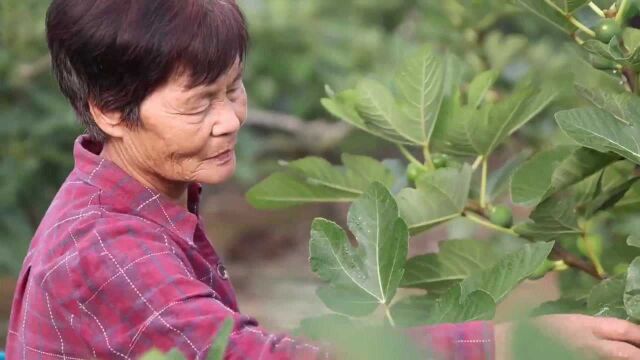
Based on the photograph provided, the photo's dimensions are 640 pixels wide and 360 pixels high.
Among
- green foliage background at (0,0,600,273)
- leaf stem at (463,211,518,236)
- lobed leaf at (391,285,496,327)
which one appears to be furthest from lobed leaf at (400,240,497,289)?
green foliage background at (0,0,600,273)

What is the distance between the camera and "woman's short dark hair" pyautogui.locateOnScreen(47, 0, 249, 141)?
1236mm

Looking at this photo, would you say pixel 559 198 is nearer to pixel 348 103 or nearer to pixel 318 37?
pixel 348 103

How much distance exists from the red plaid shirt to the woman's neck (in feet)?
0.06

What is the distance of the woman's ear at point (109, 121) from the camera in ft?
4.29

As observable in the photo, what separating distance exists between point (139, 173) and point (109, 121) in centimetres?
6

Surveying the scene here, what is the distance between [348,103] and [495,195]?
0.65 feet

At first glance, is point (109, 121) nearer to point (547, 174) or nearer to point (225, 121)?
point (225, 121)

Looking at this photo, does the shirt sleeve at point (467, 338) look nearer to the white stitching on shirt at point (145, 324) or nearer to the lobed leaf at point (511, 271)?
the lobed leaf at point (511, 271)

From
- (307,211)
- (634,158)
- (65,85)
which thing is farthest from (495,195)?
(307,211)

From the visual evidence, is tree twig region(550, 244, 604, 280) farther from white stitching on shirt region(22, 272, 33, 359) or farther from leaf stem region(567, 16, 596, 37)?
white stitching on shirt region(22, 272, 33, 359)

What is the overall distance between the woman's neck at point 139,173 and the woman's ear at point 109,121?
0.02 metres

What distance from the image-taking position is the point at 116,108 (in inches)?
50.8

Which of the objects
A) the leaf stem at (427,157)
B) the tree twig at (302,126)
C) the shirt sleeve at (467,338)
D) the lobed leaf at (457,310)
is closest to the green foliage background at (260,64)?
the tree twig at (302,126)

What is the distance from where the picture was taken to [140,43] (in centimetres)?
124
